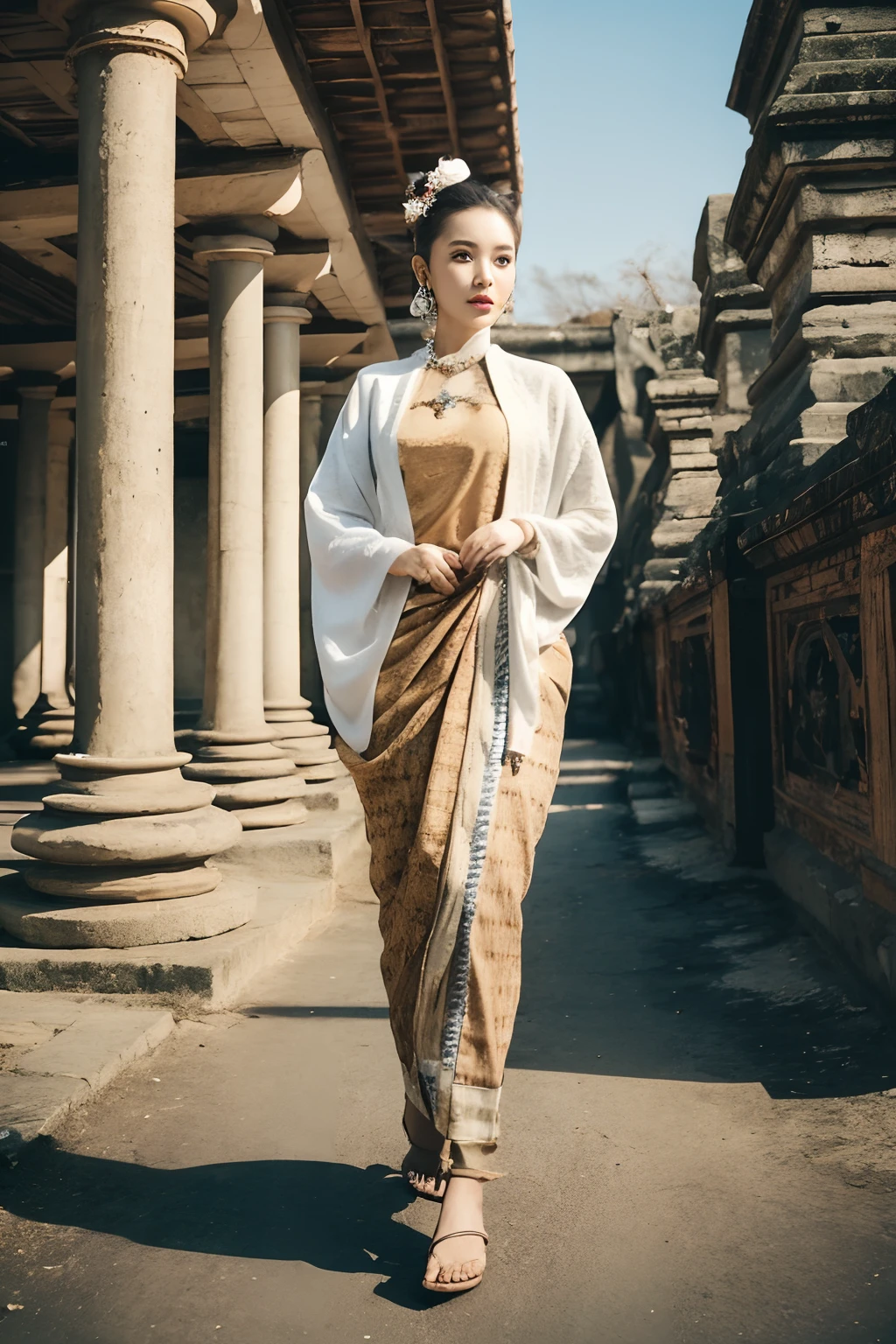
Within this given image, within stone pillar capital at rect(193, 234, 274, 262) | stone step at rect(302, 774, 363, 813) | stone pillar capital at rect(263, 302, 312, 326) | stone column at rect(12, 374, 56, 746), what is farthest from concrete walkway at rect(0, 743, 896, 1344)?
stone column at rect(12, 374, 56, 746)

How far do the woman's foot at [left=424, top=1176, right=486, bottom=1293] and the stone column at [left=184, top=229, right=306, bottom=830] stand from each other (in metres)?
3.97

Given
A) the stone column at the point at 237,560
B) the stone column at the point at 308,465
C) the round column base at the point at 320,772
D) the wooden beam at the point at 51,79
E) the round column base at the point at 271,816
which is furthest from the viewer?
the stone column at the point at 308,465

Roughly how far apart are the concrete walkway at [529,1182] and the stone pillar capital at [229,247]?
3918 mm

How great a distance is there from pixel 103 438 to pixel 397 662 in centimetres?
216

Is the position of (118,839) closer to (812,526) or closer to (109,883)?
(109,883)

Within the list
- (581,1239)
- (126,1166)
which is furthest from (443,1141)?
(126,1166)

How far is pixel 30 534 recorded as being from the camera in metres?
10.7

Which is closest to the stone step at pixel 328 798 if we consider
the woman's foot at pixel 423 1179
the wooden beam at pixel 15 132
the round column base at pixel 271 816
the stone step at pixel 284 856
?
the round column base at pixel 271 816

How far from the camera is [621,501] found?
19.7 meters

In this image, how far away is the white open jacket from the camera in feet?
7.94

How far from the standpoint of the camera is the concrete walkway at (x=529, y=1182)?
1.98m

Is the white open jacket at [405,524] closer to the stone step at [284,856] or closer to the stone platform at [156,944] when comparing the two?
the stone platform at [156,944]

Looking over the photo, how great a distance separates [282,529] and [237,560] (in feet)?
4.79

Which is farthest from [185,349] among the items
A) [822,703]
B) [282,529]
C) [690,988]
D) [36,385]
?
[690,988]
